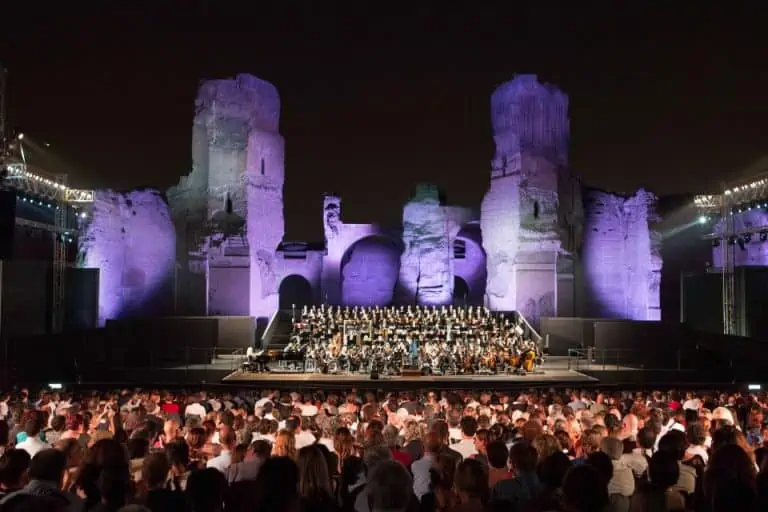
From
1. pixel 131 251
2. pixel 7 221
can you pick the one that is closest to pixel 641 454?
pixel 7 221

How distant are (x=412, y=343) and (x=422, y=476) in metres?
17.4

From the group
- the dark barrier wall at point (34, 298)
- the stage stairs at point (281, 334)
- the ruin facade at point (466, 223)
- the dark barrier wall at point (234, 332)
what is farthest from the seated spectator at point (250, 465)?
the ruin facade at point (466, 223)

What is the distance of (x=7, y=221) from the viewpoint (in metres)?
26.0

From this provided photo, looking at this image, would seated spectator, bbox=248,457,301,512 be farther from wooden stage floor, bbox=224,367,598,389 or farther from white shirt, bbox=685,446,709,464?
wooden stage floor, bbox=224,367,598,389

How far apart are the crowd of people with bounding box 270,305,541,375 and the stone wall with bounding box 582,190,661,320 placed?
5.06 meters

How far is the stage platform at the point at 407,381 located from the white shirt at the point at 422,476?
44.5 ft

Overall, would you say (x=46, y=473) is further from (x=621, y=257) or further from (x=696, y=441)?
(x=621, y=257)

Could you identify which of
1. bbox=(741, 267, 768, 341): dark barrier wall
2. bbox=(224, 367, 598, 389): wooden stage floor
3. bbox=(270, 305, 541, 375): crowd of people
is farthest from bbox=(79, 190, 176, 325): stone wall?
bbox=(741, 267, 768, 341): dark barrier wall

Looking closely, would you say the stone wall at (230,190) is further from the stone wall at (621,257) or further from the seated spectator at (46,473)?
the seated spectator at (46,473)

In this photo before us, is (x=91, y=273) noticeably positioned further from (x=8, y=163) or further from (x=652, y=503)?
(x=652, y=503)

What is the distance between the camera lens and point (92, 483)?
4770 mm

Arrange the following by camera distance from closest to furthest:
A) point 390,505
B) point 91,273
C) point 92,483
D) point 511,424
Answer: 1. point 390,505
2. point 92,483
3. point 511,424
4. point 91,273

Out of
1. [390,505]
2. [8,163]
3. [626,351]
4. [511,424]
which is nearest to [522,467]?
[390,505]

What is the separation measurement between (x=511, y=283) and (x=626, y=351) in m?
7.42
